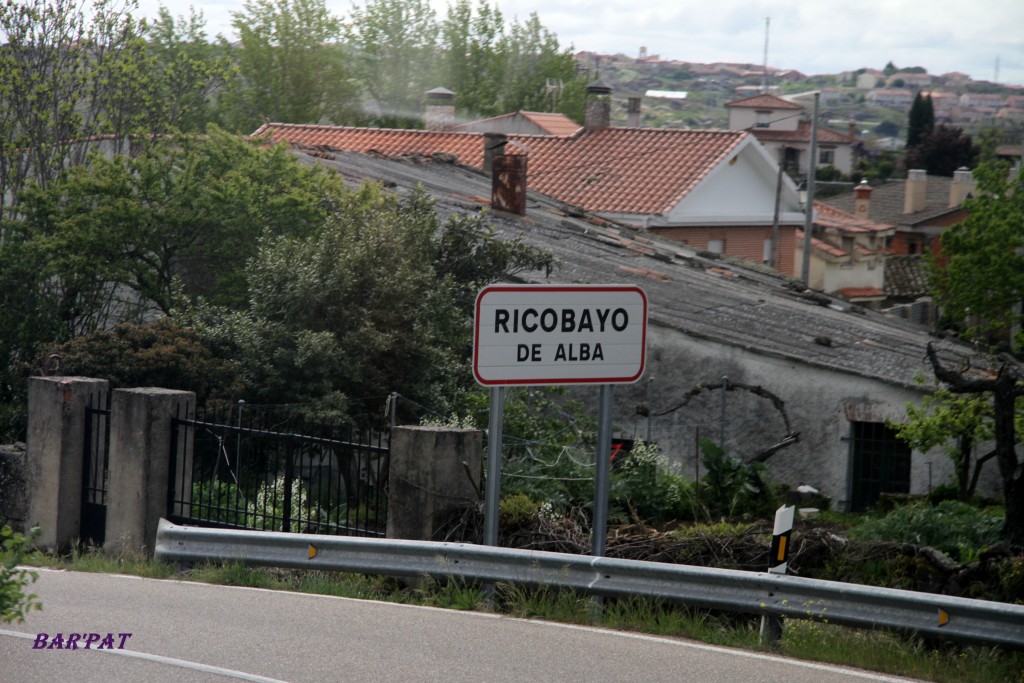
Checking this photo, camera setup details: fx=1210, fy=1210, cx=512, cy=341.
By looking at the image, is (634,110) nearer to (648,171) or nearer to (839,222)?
(839,222)

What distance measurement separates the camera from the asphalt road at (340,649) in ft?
22.7

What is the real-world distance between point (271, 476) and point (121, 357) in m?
2.42

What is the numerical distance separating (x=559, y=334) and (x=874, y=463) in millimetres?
10818

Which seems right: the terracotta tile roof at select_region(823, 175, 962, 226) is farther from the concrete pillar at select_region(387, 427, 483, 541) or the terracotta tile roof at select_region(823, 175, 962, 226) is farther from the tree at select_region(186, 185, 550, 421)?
the concrete pillar at select_region(387, 427, 483, 541)

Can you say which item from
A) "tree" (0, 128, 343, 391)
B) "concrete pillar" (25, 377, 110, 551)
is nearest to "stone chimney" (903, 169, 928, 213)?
"tree" (0, 128, 343, 391)

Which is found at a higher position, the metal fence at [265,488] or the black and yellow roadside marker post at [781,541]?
the black and yellow roadside marker post at [781,541]

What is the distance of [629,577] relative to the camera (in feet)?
26.8

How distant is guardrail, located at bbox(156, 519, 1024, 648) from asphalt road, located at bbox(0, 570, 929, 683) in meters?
0.32

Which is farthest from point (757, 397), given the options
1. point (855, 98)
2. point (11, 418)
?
point (855, 98)

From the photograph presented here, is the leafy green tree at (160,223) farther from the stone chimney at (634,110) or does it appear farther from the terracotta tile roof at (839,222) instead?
the stone chimney at (634,110)

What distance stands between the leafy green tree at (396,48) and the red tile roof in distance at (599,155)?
3438cm

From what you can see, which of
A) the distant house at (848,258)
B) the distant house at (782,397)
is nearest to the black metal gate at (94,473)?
the distant house at (782,397)

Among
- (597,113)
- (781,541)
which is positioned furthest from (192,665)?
(597,113)

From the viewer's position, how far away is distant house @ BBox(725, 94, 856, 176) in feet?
285
